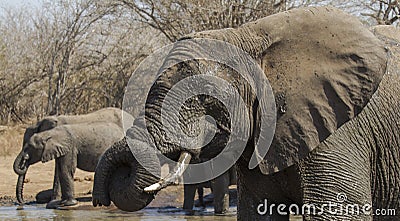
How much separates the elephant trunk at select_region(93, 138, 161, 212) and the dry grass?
16.4 metres

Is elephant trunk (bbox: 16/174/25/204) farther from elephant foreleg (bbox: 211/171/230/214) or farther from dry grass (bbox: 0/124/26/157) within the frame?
dry grass (bbox: 0/124/26/157)

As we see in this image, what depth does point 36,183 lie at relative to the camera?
17.5m

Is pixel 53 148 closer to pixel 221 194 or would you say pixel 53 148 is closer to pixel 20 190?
pixel 20 190

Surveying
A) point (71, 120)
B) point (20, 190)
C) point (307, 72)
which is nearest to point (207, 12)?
point (71, 120)

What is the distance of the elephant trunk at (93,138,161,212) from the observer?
405 centimetres

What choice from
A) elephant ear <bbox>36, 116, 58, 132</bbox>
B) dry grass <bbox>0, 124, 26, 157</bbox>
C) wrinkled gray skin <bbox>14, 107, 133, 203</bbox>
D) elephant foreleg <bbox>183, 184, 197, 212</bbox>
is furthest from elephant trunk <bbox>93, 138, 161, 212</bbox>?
Result: dry grass <bbox>0, 124, 26, 157</bbox>

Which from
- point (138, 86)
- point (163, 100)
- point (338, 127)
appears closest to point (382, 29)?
point (338, 127)

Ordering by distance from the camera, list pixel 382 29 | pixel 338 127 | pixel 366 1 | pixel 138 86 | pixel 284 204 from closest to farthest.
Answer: pixel 338 127 < pixel 284 204 < pixel 382 29 < pixel 138 86 < pixel 366 1

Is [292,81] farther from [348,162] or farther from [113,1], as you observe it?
[113,1]

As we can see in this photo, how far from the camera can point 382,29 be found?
5.33 meters

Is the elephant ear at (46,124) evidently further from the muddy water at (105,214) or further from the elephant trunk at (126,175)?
the elephant trunk at (126,175)

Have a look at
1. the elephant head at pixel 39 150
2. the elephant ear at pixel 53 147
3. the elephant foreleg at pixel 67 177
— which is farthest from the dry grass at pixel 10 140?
the elephant foreleg at pixel 67 177

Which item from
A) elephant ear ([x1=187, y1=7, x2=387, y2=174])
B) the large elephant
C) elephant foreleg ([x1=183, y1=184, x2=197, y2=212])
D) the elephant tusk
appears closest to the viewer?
the elephant tusk

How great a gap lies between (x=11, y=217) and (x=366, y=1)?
11802 millimetres
